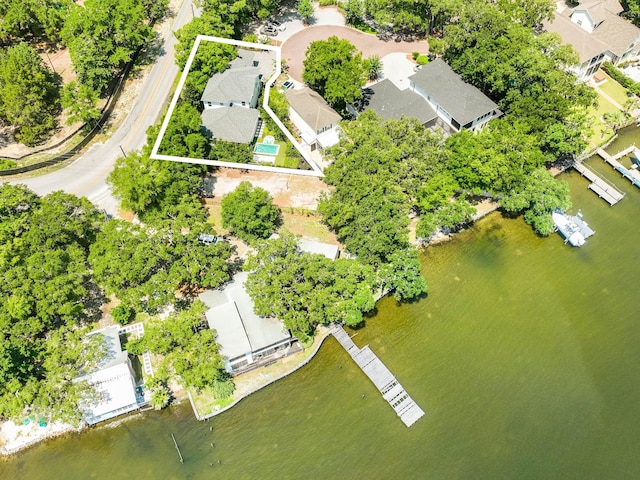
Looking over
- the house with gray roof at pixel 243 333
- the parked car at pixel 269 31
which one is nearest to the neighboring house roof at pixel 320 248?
the house with gray roof at pixel 243 333

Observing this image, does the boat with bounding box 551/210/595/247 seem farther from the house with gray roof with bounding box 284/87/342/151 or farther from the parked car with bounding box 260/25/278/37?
the parked car with bounding box 260/25/278/37

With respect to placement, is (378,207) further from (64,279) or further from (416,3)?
(416,3)

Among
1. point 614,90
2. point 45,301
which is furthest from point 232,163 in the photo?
point 614,90

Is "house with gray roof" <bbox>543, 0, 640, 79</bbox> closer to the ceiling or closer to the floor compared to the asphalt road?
closer to the ceiling

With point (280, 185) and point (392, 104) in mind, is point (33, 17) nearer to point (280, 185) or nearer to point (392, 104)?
point (280, 185)

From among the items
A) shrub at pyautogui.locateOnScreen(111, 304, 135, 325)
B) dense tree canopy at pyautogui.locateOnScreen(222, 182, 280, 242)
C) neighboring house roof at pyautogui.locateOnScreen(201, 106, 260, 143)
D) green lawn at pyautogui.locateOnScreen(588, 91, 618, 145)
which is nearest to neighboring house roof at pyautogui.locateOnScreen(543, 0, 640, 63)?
green lawn at pyautogui.locateOnScreen(588, 91, 618, 145)

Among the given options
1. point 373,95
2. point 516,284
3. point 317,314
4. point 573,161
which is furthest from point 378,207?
point 573,161

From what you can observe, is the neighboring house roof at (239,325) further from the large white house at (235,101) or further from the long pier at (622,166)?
the long pier at (622,166)
